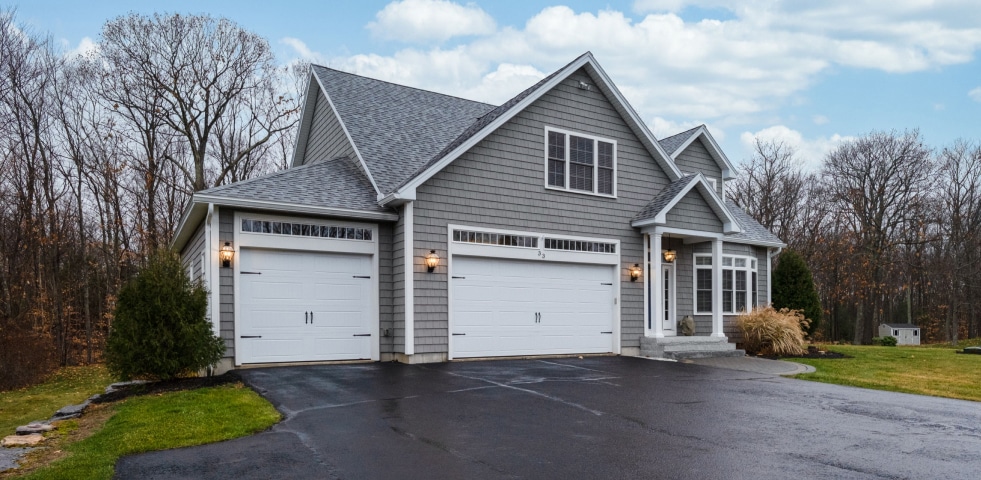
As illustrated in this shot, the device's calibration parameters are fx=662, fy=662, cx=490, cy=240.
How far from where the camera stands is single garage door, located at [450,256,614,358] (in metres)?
13.1

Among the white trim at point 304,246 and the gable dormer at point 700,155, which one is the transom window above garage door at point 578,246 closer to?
the white trim at point 304,246

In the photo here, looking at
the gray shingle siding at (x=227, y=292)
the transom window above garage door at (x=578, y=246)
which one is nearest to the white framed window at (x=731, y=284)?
the transom window above garage door at (x=578, y=246)

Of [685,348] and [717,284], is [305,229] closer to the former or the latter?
[685,348]

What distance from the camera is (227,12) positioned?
23.8m

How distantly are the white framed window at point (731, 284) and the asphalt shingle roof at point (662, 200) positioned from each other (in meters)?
2.72

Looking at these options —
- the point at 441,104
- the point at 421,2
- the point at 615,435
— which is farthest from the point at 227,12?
the point at 615,435

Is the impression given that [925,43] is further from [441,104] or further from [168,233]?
[168,233]

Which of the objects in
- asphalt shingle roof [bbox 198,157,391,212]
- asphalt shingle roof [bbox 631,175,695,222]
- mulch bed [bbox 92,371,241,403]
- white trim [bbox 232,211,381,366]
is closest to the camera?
mulch bed [bbox 92,371,241,403]

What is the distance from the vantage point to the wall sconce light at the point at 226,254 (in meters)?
11.2

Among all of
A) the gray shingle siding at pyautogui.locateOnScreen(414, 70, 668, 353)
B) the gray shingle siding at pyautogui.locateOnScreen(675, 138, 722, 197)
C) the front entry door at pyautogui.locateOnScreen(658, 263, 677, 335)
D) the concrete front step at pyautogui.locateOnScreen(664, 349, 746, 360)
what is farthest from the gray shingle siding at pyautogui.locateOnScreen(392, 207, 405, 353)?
the gray shingle siding at pyautogui.locateOnScreen(675, 138, 722, 197)

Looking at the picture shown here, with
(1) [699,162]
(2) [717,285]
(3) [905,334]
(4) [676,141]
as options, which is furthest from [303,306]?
(3) [905,334]

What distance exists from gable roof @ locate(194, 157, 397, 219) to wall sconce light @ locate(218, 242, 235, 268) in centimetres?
75

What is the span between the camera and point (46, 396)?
43.9ft

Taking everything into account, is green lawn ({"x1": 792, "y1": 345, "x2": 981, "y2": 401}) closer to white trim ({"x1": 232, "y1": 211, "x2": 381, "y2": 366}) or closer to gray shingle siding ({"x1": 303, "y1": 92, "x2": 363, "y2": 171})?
white trim ({"x1": 232, "y1": 211, "x2": 381, "y2": 366})
